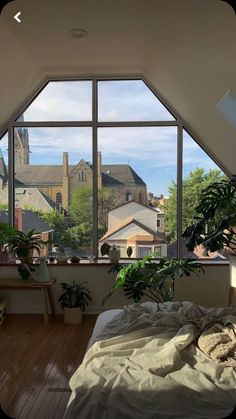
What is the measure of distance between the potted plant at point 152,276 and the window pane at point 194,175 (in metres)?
0.68

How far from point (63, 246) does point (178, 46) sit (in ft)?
8.19

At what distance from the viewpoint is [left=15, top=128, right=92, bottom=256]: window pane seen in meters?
4.23

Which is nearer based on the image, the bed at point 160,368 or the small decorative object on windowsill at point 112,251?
the bed at point 160,368

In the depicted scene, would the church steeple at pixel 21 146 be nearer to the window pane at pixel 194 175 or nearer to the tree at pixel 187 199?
the tree at pixel 187 199

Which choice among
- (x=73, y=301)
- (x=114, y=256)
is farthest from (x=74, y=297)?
(x=114, y=256)

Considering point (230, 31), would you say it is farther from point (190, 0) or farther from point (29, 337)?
point (29, 337)

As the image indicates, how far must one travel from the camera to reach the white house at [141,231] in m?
4.23

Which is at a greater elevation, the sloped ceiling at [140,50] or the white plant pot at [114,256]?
the sloped ceiling at [140,50]

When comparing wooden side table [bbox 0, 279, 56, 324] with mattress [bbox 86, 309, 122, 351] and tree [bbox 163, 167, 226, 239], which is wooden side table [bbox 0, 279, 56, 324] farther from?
tree [bbox 163, 167, 226, 239]

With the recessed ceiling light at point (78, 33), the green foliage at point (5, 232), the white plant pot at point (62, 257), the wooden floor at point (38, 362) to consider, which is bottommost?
the wooden floor at point (38, 362)

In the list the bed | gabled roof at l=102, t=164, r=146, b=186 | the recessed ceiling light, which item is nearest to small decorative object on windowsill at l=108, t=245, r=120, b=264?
gabled roof at l=102, t=164, r=146, b=186

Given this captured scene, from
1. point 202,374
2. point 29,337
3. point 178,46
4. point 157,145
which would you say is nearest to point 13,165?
point 157,145

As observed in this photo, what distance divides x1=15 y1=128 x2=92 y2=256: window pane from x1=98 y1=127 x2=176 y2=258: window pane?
0.20 m

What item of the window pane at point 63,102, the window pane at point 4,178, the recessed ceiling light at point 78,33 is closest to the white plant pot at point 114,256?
the window pane at point 4,178
